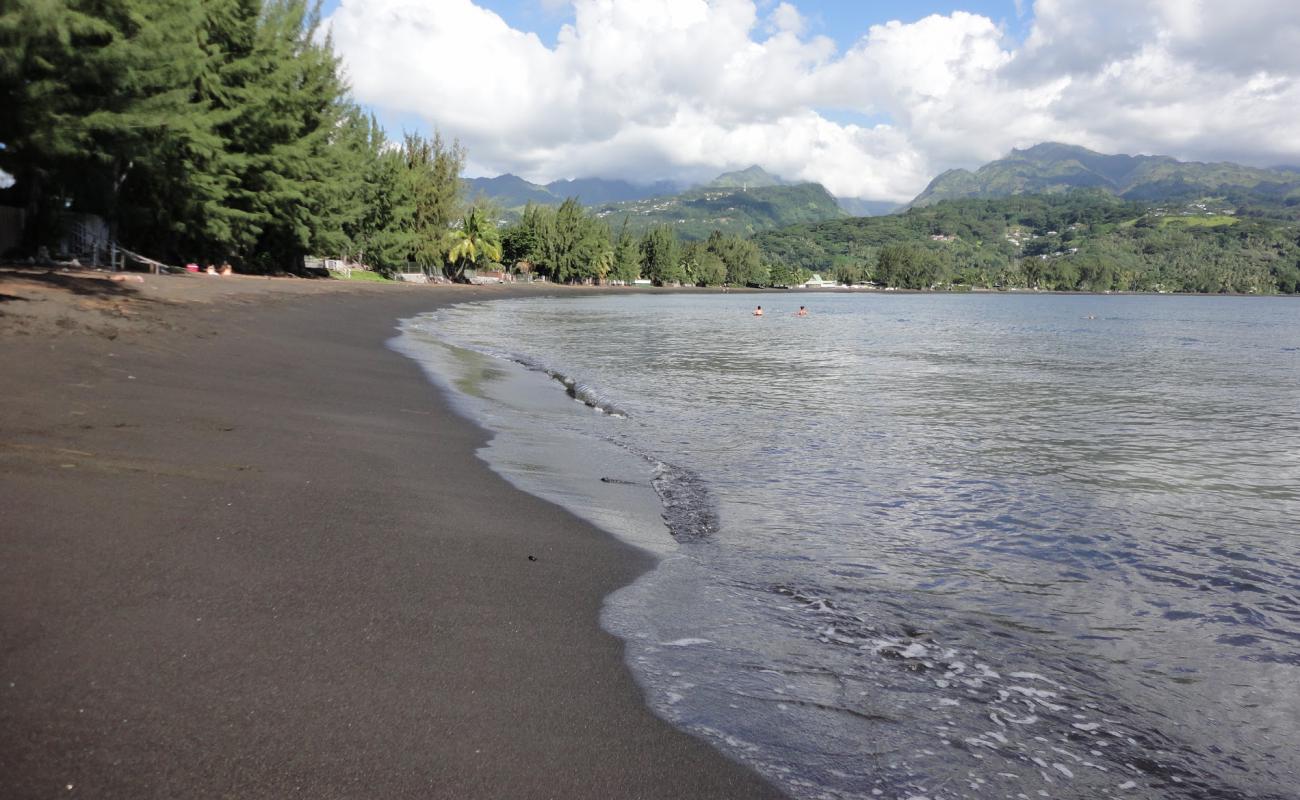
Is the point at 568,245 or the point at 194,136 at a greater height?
the point at 568,245

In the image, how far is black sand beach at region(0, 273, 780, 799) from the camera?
3.01 m

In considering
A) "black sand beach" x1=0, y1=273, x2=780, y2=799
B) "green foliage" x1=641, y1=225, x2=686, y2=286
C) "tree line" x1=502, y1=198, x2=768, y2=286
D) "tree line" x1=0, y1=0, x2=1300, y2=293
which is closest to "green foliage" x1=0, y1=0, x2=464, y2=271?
"tree line" x1=0, y1=0, x2=1300, y2=293

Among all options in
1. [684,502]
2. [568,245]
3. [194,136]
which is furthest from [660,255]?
[684,502]

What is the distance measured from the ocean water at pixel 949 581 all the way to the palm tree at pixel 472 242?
271ft

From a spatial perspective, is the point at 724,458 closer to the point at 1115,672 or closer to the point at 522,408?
the point at 522,408

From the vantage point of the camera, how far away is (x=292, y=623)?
162 inches

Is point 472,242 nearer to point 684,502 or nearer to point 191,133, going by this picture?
point 191,133

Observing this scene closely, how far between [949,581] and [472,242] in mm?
97466

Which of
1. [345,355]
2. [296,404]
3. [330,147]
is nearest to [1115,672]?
[296,404]

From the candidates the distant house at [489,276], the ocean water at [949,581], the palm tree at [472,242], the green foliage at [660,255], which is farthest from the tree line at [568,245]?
the ocean water at [949,581]

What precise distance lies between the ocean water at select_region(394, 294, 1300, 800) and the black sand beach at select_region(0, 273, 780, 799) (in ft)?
1.81

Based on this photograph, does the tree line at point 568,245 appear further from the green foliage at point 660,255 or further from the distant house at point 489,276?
the green foliage at point 660,255

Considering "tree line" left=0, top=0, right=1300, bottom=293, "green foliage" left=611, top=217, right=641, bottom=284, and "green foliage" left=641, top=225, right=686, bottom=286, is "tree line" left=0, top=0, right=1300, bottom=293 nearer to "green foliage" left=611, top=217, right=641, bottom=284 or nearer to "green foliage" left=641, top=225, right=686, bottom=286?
"green foliage" left=611, top=217, right=641, bottom=284

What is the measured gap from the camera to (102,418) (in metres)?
7.90
